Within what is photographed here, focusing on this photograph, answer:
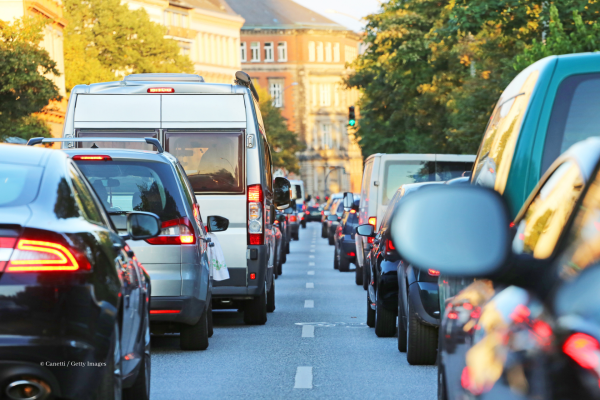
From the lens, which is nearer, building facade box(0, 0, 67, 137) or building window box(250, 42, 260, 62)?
building facade box(0, 0, 67, 137)

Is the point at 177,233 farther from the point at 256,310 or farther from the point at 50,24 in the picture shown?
the point at 50,24

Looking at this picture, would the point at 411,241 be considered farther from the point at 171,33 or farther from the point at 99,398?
the point at 171,33

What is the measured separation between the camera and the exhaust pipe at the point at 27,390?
14.7ft

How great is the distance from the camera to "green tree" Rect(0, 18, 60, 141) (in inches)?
1224

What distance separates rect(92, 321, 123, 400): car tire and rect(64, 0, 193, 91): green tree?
60.5 m

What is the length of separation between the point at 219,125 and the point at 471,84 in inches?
947

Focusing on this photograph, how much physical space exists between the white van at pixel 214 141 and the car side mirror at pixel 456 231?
923cm

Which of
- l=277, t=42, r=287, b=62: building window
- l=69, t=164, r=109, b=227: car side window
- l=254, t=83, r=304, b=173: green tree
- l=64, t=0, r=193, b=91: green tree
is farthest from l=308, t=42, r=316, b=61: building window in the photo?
l=69, t=164, r=109, b=227: car side window

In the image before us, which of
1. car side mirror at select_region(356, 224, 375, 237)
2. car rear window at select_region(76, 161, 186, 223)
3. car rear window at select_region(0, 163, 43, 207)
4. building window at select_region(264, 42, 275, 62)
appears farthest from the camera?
building window at select_region(264, 42, 275, 62)

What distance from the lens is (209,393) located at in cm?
832

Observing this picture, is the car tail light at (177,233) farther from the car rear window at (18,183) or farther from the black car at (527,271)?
the black car at (527,271)

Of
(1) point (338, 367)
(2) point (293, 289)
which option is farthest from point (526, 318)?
(2) point (293, 289)

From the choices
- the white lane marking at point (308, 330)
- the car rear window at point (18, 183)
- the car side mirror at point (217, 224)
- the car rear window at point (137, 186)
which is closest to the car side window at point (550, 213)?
the car rear window at point (18, 183)

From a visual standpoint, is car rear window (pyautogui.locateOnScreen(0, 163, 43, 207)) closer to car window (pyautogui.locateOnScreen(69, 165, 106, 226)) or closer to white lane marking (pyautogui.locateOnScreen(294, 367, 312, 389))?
car window (pyautogui.locateOnScreen(69, 165, 106, 226))
